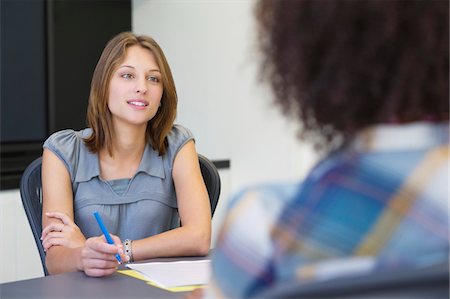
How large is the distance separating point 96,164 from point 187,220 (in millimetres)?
325

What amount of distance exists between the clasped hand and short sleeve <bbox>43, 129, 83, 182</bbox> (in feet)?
0.62

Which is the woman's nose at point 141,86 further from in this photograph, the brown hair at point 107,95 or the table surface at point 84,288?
the table surface at point 84,288

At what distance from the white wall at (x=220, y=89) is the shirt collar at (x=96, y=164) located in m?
1.52

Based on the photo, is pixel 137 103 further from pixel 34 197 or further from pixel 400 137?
pixel 400 137

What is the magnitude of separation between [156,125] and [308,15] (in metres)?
1.54

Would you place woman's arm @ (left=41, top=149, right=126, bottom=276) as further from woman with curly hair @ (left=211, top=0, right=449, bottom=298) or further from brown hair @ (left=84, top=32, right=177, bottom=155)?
woman with curly hair @ (left=211, top=0, right=449, bottom=298)

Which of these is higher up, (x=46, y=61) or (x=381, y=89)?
(x=381, y=89)

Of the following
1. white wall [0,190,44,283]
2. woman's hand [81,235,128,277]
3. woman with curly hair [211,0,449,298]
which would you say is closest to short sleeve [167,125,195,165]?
woman's hand [81,235,128,277]

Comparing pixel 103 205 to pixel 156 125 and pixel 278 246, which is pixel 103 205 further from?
pixel 278 246

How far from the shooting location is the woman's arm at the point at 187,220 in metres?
1.90

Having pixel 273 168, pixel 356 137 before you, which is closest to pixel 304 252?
pixel 356 137

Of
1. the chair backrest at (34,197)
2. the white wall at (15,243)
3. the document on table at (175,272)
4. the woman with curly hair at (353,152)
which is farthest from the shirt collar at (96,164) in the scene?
the woman with curly hair at (353,152)

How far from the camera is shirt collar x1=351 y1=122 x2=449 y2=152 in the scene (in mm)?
767

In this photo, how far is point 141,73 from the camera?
7.22 feet
